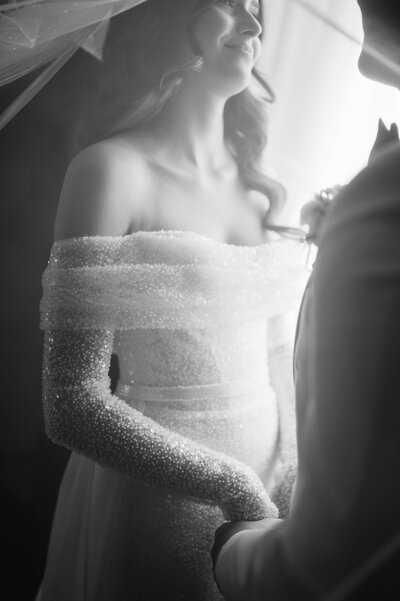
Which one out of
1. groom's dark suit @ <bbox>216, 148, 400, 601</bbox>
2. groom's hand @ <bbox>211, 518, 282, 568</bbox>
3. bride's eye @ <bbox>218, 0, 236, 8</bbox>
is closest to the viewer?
groom's dark suit @ <bbox>216, 148, 400, 601</bbox>

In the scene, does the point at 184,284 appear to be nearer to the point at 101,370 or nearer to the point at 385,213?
the point at 101,370

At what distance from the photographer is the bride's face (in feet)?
2.15

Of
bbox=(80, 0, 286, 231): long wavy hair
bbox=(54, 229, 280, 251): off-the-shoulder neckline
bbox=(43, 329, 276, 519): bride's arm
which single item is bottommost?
bbox=(43, 329, 276, 519): bride's arm

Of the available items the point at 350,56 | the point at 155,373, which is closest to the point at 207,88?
the point at 350,56

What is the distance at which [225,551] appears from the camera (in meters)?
0.47

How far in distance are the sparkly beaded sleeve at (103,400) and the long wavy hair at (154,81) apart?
0.20 meters

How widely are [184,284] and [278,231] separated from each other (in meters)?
0.20

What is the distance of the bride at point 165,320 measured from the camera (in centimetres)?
Result: 59

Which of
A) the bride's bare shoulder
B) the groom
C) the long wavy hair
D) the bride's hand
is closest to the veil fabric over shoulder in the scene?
the long wavy hair

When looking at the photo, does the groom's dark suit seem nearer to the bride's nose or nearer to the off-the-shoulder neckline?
the off-the-shoulder neckline

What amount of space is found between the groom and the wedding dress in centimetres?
20

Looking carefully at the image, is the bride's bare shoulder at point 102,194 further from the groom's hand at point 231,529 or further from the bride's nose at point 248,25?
the groom's hand at point 231,529

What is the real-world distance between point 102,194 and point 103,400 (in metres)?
Answer: 0.22

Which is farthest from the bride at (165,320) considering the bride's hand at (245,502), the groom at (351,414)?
the groom at (351,414)
